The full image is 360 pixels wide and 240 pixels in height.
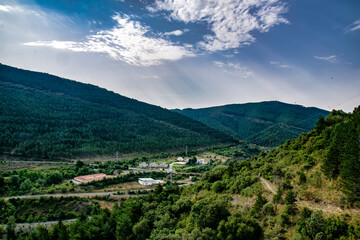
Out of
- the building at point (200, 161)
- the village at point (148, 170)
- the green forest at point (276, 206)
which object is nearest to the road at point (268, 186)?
the green forest at point (276, 206)

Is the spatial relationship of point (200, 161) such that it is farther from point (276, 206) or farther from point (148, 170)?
point (276, 206)

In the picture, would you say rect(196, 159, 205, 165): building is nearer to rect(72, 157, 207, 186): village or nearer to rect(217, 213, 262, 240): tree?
rect(72, 157, 207, 186): village

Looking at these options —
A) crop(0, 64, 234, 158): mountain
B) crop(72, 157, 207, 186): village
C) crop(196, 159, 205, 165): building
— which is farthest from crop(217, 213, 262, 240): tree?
crop(0, 64, 234, 158): mountain

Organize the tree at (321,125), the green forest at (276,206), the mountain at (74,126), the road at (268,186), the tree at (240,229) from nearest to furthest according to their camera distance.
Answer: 1. the green forest at (276,206)
2. the tree at (240,229)
3. the road at (268,186)
4. the tree at (321,125)
5. the mountain at (74,126)

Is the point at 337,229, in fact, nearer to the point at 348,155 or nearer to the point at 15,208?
the point at 348,155

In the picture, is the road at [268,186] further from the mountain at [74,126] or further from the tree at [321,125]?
the mountain at [74,126]

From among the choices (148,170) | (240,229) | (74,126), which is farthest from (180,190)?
(74,126)

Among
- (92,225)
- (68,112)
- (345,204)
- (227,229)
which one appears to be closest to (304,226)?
(345,204)

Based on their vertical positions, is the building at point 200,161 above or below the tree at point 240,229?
below
